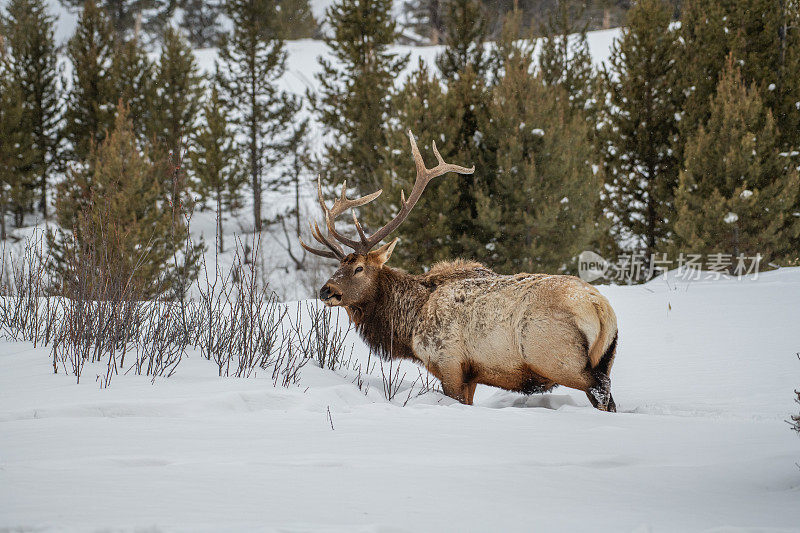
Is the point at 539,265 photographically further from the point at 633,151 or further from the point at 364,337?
the point at 364,337

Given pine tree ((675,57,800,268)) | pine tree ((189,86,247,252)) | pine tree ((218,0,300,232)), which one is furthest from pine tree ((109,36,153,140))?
pine tree ((675,57,800,268))

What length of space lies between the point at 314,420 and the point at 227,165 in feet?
70.2

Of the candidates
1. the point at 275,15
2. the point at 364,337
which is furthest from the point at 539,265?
the point at 275,15

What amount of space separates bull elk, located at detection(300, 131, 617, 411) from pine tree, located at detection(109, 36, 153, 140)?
20.9m

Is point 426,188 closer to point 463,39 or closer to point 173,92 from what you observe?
point 463,39

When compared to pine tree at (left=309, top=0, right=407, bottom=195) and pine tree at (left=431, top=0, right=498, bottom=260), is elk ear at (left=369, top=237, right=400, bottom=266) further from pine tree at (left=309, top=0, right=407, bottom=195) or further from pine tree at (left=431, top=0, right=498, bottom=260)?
pine tree at (left=309, top=0, right=407, bottom=195)

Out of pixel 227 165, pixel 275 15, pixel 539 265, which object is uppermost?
pixel 275 15

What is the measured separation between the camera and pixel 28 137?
909 inches

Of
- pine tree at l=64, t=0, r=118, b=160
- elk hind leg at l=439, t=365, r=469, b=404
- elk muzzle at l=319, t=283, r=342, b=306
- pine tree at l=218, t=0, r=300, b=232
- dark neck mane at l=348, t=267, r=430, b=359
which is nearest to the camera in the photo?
elk hind leg at l=439, t=365, r=469, b=404

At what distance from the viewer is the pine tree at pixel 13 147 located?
22.5m

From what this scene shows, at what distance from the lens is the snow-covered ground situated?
1.79 m

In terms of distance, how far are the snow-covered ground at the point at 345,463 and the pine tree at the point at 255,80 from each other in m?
22.0

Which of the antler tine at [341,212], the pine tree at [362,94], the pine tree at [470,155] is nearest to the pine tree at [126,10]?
the pine tree at [362,94]

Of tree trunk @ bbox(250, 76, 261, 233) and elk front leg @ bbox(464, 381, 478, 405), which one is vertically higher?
tree trunk @ bbox(250, 76, 261, 233)
